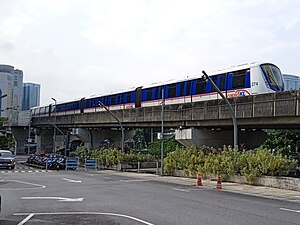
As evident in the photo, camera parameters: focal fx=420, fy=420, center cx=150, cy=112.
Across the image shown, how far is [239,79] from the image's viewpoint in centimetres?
2859

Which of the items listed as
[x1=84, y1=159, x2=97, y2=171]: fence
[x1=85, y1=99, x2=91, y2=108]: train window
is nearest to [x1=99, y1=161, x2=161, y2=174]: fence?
[x1=84, y1=159, x2=97, y2=171]: fence

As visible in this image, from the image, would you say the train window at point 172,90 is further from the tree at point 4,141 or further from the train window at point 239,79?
the tree at point 4,141

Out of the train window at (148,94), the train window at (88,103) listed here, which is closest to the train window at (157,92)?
the train window at (148,94)

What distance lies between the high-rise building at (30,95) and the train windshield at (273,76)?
90.6 m

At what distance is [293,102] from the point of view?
22688 mm

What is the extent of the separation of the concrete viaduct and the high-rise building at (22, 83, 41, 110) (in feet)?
205

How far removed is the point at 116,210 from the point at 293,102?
45.7ft

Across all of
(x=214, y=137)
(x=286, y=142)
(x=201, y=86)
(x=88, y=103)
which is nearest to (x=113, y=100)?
(x=88, y=103)

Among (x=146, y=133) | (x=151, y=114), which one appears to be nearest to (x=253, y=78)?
(x=151, y=114)

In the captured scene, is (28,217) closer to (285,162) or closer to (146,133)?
(285,162)

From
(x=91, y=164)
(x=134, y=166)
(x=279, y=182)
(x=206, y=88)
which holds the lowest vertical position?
(x=134, y=166)

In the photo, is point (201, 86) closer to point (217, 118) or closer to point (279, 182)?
point (217, 118)

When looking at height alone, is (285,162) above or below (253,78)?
below

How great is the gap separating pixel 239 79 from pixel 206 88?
348cm
